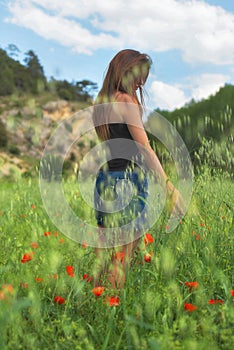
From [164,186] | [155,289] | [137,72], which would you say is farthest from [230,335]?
[137,72]

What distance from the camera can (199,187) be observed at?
238 cm

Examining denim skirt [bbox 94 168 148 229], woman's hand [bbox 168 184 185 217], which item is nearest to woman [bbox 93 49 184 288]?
denim skirt [bbox 94 168 148 229]

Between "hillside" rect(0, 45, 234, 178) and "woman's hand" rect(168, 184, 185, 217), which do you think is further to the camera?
"hillside" rect(0, 45, 234, 178)

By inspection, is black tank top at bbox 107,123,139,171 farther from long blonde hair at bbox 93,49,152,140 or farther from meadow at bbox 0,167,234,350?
meadow at bbox 0,167,234,350

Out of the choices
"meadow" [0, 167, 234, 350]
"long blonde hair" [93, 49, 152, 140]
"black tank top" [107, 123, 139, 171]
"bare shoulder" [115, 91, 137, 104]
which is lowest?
"meadow" [0, 167, 234, 350]

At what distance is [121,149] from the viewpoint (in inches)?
89.5

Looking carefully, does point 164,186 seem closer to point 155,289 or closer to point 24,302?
point 155,289

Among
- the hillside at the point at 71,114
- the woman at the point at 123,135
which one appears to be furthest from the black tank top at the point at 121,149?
the hillside at the point at 71,114

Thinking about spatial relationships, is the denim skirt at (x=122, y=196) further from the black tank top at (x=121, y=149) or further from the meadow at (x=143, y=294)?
the meadow at (x=143, y=294)

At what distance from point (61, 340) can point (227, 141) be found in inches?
62.3

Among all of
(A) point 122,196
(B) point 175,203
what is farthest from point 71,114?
(B) point 175,203

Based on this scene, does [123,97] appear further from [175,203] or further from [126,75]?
[175,203]

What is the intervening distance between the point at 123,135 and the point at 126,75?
13.1 inches

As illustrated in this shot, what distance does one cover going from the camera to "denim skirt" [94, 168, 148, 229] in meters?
2.10
